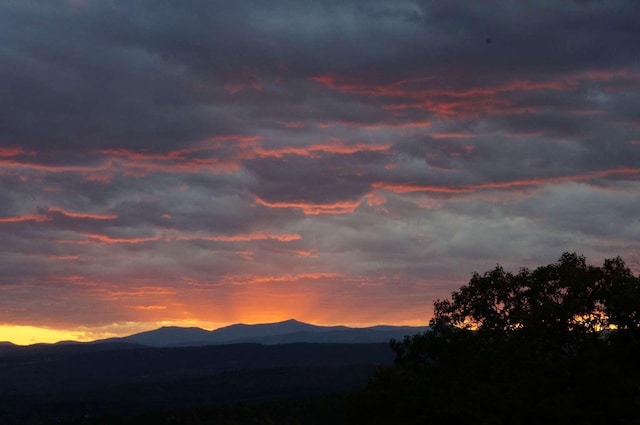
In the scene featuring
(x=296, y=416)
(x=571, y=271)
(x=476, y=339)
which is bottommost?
(x=296, y=416)

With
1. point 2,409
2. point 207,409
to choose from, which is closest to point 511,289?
point 207,409

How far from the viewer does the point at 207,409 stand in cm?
11094

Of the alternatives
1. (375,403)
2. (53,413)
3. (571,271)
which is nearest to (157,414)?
(53,413)

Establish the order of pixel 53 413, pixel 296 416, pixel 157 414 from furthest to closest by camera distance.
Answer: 1. pixel 53 413
2. pixel 157 414
3. pixel 296 416

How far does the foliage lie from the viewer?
42.4 metres

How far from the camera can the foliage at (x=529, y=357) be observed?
42438mm

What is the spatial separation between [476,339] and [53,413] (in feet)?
390

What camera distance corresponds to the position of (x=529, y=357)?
146 feet

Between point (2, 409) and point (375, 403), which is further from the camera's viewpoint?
point (2, 409)

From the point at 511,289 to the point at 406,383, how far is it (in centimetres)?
776

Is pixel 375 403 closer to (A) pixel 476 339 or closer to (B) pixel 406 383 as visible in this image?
(B) pixel 406 383

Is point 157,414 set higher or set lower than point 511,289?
lower

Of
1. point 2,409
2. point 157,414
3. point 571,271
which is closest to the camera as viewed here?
point 571,271

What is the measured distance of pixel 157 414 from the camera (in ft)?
370
